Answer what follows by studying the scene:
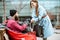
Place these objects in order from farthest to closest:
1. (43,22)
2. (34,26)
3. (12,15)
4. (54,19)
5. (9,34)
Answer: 1. (54,19)
2. (43,22)
3. (34,26)
4. (12,15)
5. (9,34)

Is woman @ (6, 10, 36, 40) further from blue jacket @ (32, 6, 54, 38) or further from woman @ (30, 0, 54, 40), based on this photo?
blue jacket @ (32, 6, 54, 38)

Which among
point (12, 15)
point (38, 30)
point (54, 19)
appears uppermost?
point (12, 15)

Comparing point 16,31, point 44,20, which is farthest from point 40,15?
point 16,31

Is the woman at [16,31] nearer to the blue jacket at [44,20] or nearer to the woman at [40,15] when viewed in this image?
the woman at [40,15]

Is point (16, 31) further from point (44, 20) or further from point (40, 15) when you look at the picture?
point (44, 20)

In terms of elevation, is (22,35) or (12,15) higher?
(12,15)

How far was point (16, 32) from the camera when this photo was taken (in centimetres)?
560

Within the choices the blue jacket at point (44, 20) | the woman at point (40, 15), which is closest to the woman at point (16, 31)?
the woman at point (40, 15)

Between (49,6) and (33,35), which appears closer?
(33,35)

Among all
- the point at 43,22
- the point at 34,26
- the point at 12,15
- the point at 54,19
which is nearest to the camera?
the point at 12,15

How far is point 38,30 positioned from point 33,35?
0.94 m

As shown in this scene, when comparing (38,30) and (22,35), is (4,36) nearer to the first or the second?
(22,35)

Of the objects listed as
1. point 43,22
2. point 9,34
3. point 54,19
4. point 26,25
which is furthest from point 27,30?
point 54,19

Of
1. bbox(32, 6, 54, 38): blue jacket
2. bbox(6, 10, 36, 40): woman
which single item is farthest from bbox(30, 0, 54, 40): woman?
bbox(6, 10, 36, 40): woman
